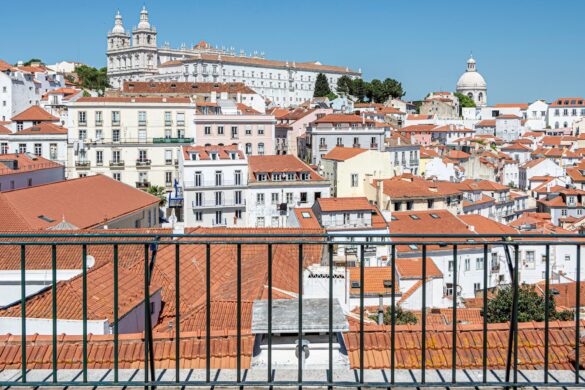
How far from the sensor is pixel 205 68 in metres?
133

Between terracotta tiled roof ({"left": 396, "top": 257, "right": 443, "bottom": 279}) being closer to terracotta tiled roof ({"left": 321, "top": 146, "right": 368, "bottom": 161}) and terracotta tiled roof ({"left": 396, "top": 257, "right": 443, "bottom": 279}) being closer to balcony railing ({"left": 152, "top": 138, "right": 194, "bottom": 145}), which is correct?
terracotta tiled roof ({"left": 321, "top": 146, "right": 368, "bottom": 161})

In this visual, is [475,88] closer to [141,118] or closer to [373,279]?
[141,118]

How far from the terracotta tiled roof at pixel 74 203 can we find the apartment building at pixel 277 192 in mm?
10729

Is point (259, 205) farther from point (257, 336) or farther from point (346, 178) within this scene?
point (257, 336)

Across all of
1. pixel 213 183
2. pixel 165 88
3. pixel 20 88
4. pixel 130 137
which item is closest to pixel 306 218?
pixel 213 183

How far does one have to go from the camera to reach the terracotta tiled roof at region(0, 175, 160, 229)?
2633 cm

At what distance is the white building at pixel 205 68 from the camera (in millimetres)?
134250

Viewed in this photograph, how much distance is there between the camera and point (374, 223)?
39250 millimetres

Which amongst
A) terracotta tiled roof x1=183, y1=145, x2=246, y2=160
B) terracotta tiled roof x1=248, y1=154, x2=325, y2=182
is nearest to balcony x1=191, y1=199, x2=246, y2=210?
terracotta tiled roof x1=248, y1=154, x2=325, y2=182

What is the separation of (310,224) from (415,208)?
12.9 metres

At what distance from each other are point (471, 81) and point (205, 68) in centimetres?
7171

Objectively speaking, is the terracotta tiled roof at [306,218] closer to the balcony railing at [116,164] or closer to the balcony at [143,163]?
the balcony at [143,163]

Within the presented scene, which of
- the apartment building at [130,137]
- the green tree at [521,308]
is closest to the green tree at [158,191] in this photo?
the apartment building at [130,137]

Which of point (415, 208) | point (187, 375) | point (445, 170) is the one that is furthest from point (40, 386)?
point (445, 170)
